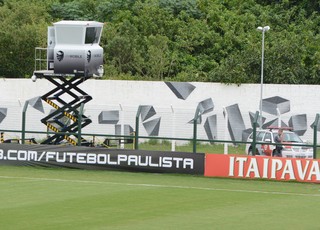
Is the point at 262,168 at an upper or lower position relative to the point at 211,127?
lower

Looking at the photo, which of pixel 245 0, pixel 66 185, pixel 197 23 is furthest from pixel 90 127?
pixel 245 0

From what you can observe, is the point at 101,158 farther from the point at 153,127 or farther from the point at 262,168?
the point at 153,127

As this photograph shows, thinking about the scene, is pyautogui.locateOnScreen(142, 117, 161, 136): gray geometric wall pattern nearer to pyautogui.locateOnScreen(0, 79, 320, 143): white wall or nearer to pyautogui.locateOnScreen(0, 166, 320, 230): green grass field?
pyautogui.locateOnScreen(0, 79, 320, 143): white wall

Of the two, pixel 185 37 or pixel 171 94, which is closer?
pixel 171 94

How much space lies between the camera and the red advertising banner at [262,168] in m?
30.9

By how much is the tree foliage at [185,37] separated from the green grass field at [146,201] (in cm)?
2361

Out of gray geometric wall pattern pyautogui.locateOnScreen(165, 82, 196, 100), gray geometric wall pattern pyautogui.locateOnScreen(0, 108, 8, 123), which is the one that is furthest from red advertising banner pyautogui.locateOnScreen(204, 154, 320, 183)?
gray geometric wall pattern pyautogui.locateOnScreen(165, 82, 196, 100)

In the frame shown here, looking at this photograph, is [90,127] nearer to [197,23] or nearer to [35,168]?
[35,168]

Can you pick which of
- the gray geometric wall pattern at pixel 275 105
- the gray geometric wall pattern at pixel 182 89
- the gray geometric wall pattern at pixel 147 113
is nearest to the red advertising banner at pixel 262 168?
the gray geometric wall pattern at pixel 147 113

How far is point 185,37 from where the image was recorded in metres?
62.2

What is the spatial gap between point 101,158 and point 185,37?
Result: 29989 mm

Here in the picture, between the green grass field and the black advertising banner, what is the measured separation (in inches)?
16.3

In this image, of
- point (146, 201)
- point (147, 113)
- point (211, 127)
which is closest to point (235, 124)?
point (211, 127)

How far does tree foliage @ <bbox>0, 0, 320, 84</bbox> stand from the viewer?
56062mm
